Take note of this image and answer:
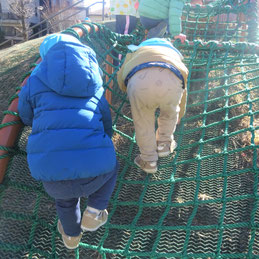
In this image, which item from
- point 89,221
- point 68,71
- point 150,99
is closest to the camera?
point 68,71

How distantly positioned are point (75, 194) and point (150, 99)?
52cm

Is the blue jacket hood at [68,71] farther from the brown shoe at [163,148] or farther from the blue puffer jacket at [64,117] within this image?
the brown shoe at [163,148]

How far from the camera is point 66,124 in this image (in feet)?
2.88

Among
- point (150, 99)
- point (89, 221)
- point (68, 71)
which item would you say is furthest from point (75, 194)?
point (150, 99)

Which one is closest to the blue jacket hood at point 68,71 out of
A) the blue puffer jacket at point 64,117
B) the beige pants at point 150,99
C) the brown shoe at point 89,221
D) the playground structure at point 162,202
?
the blue puffer jacket at point 64,117

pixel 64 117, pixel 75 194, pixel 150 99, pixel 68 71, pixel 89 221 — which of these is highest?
pixel 68 71

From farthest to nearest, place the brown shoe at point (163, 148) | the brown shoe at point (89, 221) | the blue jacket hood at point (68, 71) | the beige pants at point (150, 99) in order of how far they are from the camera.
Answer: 1. the brown shoe at point (163, 148)
2. the beige pants at point (150, 99)
3. the brown shoe at point (89, 221)
4. the blue jacket hood at point (68, 71)

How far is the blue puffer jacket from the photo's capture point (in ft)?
2.83

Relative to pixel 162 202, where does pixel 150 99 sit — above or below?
above

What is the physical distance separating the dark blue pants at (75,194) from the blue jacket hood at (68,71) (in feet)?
0.94

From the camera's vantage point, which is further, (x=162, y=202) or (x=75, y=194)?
(x=162, y=202)

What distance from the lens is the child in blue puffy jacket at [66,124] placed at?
865 mm

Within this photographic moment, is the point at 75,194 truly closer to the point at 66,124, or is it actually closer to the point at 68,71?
the point at 66,124

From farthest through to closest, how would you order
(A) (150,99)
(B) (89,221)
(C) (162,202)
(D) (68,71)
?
(C) (162,202) < (A) (150,99) < (B) (89,221) < (D) (68,71)
